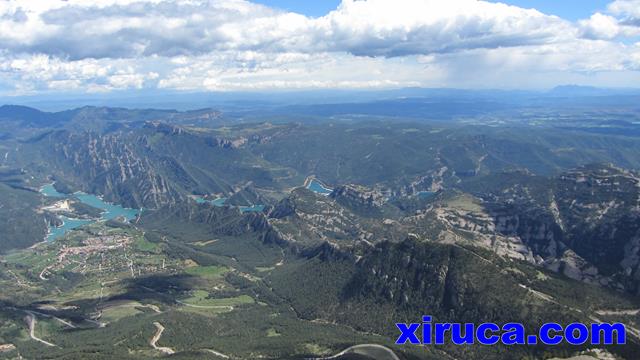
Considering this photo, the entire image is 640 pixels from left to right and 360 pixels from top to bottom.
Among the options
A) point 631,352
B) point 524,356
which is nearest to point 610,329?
point 631,352

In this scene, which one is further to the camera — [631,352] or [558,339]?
[558,339]

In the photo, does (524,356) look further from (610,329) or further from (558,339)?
(610,329)

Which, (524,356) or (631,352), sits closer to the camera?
(631,352)

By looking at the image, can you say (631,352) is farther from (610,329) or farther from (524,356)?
(524,356)

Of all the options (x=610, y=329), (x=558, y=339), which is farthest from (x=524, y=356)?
(x=610, y=329)

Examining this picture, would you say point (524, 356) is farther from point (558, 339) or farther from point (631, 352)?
point (631, 352)

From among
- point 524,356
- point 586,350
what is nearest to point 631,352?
point 586,350
